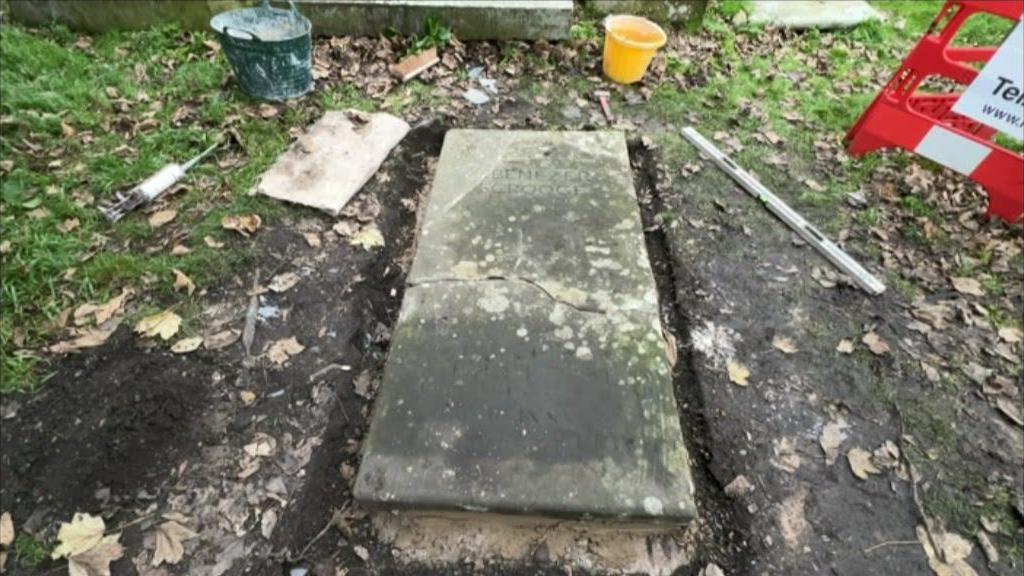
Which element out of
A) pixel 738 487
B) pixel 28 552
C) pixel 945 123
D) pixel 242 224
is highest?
pixel 945 123

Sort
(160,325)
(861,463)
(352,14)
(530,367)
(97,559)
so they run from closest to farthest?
(97,559) → (530,367) → (861,463) → (160,325) → (352,14)

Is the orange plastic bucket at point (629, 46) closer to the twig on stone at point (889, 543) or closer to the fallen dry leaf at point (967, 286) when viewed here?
the fallen dry leaf at point (967, 286)

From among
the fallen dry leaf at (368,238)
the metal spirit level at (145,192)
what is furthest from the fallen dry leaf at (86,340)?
the fallen dry leaf at (368,238)

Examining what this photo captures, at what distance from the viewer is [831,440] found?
2.55 meters

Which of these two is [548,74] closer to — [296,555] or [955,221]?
[955,221]

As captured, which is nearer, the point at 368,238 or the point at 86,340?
the point at 86,340

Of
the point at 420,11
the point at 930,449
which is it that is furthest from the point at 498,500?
the point at 420,11

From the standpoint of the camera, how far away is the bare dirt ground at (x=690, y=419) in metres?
2.20

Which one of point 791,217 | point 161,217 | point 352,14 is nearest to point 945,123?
point 791,217

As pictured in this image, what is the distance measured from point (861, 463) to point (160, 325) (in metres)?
3.35

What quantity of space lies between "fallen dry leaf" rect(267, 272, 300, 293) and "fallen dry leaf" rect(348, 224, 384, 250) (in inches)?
15.0

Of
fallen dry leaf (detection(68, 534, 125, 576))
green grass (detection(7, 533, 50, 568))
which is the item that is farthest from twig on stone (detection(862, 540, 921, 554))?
green grass (detection(7, 533, 50, 568))

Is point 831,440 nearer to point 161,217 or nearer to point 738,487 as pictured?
point 738,487

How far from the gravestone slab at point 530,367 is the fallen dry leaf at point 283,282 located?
0.75 metres
